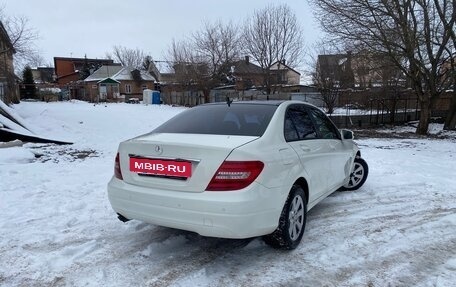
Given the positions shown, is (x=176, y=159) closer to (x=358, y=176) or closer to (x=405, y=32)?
(x=358, y=176)

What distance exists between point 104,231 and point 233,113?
1990mm

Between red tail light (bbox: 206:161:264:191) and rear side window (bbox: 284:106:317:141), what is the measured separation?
83cm

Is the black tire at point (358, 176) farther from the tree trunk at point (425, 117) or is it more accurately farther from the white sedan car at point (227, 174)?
the tree trunk at point (425, 117)

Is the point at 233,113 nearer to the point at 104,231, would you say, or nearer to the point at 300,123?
the point at 300,123

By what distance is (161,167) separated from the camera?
336 centimetres

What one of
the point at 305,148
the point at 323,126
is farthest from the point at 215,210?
the point at 323,126

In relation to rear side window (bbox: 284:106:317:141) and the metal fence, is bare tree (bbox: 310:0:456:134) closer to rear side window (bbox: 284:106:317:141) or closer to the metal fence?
the metal fence

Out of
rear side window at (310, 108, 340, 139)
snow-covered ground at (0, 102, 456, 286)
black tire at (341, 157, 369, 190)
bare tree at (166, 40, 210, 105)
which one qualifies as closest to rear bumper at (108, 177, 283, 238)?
snow-covered ground at (0, 102, 456, 286)

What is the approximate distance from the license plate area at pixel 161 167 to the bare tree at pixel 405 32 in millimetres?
13857

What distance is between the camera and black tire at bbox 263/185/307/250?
357 cm

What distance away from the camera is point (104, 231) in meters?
4.24

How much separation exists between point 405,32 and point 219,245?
13540 millimetres

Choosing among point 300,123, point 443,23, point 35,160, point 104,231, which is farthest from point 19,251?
point 443,23

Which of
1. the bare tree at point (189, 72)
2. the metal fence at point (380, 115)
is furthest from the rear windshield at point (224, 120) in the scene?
the bare tree at point (189, 72)
